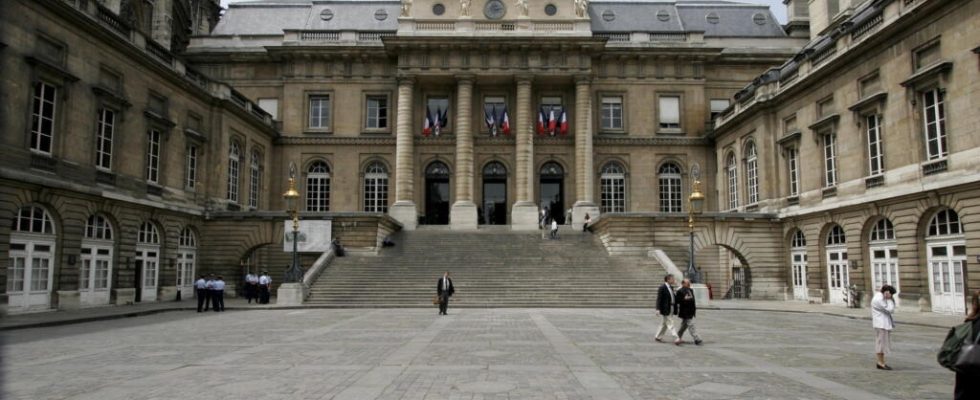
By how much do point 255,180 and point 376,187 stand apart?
277 inches

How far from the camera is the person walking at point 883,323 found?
11.2m

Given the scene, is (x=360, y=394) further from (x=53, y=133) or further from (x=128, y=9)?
(x=128, y=9)

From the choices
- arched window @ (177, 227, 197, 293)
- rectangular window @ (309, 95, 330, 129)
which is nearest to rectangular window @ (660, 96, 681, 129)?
rectangular window @ (309, 95, 330, 129)

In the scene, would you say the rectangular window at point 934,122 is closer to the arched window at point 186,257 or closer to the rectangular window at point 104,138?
the rectangular window at point 104,138

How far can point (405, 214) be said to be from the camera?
40.0 metres

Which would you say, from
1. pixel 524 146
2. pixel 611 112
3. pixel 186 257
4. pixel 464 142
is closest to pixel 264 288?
pixel 186 257

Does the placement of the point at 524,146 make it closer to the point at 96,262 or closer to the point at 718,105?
the point at 718,105

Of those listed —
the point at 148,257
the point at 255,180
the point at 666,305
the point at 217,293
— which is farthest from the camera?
the point at 255,180

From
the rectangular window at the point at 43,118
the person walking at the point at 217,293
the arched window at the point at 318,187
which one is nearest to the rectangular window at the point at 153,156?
the rectangular window at the point at 43,118

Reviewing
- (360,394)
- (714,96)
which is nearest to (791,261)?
(714,96)

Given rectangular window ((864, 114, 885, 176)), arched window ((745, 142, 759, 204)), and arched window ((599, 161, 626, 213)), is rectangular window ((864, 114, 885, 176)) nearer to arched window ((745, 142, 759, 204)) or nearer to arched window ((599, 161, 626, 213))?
arched window ((745, 142, 759, 204))

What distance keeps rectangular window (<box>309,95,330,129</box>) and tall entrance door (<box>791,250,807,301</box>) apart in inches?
1082

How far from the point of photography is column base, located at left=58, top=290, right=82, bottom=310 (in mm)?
22786

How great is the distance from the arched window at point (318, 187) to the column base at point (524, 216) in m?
11.6
